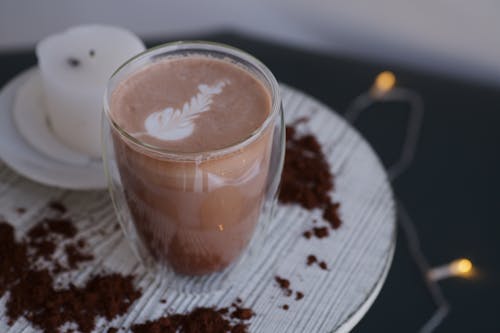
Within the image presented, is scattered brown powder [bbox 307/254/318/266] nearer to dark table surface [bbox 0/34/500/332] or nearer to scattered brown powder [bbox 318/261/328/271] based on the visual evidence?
scattered brown powder [bbox 318/261/328/271]

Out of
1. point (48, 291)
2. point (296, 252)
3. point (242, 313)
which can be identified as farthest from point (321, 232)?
point (48, 291)

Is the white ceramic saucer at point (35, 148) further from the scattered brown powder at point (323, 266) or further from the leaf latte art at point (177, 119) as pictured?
the scattered brown powder at point (323, 266)

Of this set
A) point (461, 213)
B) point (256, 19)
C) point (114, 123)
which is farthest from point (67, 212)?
point (256, 19)

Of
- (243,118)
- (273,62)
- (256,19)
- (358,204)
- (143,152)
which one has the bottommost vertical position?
(143,152)

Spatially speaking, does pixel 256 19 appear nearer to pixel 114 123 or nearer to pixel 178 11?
pixel 178 11

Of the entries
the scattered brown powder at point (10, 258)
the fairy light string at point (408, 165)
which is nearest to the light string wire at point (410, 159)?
the fairy light string at point (408, 165)

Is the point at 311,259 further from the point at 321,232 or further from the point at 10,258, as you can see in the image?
the point at 10,258
